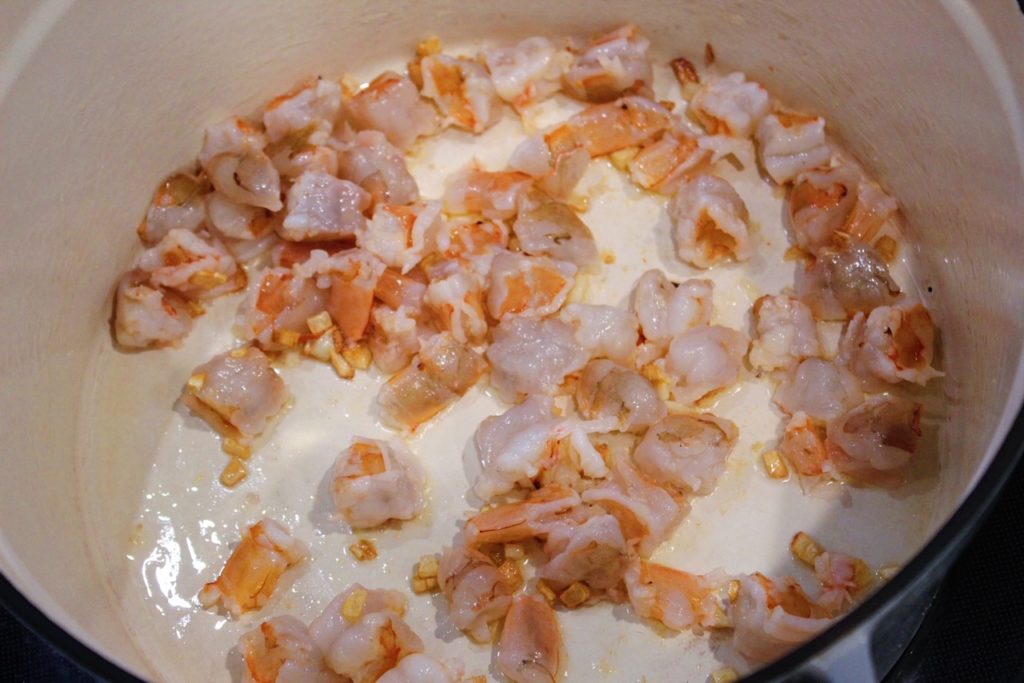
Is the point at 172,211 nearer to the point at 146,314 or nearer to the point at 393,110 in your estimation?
the point at 146,314

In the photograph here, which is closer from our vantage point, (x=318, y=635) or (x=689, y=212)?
(x=318, y=635)

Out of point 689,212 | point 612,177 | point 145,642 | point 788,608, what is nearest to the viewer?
point 788,608

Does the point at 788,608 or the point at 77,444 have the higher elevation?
the point at 77,444

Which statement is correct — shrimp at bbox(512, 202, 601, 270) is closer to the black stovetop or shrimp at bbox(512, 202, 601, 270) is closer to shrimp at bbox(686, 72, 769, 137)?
shrimp at bbox(686, 72, 769, 137)

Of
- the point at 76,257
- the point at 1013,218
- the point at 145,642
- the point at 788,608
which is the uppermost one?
the point at 76,257

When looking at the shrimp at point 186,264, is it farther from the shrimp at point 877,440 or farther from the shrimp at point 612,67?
the shrimp at point 877,440

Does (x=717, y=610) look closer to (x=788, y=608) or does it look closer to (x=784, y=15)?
(x=788, y=608)

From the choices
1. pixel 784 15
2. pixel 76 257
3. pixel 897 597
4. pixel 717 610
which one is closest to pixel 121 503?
pixel 76 257

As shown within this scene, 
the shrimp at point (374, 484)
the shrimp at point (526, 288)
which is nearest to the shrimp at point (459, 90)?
the shrimp at point (526, 288)

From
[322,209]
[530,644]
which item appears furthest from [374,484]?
[322,209]
